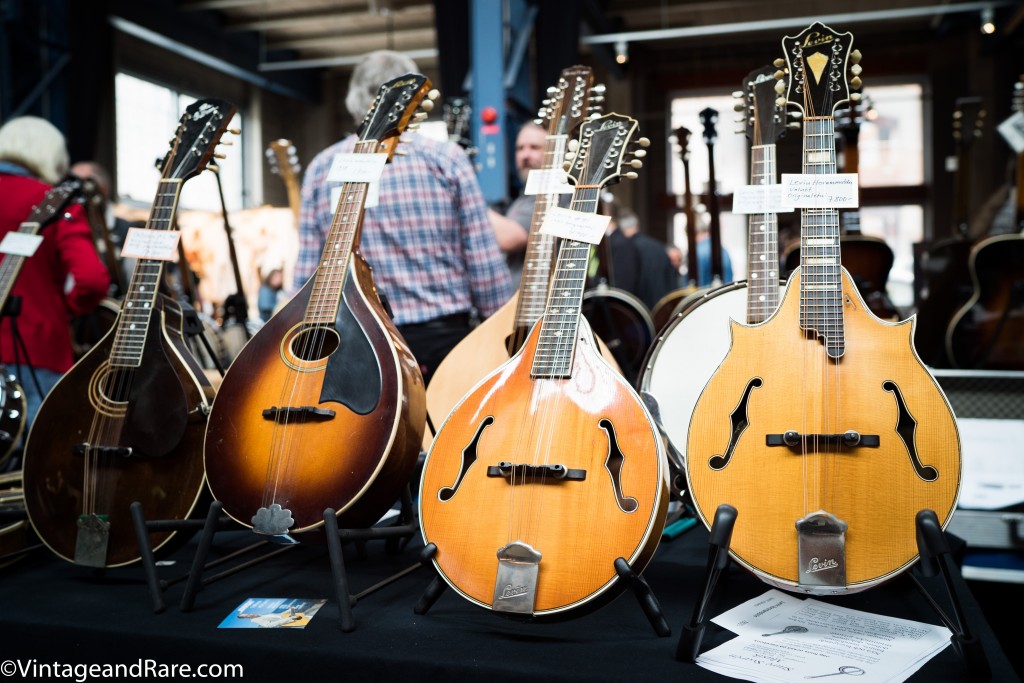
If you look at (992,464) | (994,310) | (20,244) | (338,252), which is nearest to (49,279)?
(20,244)

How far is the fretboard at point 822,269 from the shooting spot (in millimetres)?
1739

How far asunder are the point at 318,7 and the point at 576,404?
44.3 ft

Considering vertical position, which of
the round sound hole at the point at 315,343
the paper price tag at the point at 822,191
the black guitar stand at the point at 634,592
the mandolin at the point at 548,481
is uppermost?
the paper price tag at the point at 822,191

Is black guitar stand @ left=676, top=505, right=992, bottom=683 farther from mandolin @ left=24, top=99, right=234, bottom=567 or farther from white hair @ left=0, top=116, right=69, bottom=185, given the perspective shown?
white hair @ left=0, top=116, right=69, bottom=185

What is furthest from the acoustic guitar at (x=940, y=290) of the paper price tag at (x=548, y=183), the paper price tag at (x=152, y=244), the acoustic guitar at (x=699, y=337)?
the paper price tag at (x=152, y=244)

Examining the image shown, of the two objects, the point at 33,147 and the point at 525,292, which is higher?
the point at 33,147

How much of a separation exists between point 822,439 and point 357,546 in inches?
45.2

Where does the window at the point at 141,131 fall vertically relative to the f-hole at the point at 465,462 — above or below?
above

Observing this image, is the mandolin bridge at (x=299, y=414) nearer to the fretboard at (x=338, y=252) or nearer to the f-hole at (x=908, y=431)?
the fretboard at (x=338, y=252)

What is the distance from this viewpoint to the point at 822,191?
181 centimetres

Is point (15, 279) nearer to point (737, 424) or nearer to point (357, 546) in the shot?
point (357, 546)

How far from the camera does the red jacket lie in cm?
312

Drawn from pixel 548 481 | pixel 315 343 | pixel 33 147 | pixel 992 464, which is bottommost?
pixel 992 464

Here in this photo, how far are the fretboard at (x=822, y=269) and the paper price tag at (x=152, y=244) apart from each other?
156cm
